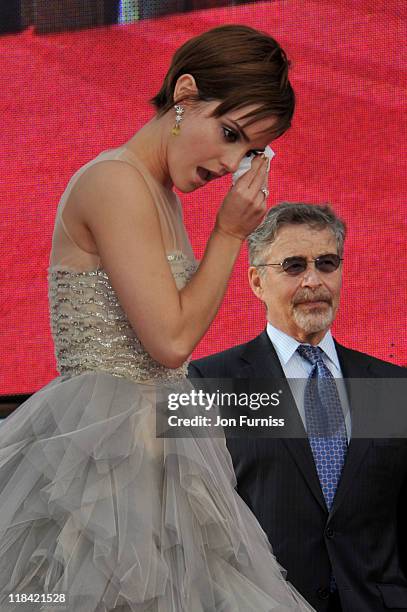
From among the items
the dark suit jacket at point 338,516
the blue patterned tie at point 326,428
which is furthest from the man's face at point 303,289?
the dark suit jacket at point 338,516

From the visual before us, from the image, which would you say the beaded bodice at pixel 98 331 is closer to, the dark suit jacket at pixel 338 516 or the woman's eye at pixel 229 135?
the woman's eye at pixel 229 135

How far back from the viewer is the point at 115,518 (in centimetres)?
132

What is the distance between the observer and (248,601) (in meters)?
1.33

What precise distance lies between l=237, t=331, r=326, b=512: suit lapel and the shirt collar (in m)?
0.02

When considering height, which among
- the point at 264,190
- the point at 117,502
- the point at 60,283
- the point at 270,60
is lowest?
the point at 117,502

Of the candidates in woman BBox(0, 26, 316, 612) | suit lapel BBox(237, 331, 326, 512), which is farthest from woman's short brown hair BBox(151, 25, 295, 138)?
suit lapel BBox(237, 331, 326, 512)

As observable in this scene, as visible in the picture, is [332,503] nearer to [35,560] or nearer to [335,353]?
[335,353]

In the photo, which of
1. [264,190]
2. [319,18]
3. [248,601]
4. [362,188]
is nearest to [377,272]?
[362,188]

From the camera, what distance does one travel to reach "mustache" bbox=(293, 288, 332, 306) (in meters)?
2.59

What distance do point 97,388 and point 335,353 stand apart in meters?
1.27

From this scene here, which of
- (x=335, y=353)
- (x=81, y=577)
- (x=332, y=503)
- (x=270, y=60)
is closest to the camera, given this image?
(x=81, y=577)

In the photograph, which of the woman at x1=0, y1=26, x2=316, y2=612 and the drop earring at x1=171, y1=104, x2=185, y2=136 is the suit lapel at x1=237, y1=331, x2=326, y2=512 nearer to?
the woman at x1=0, y1=26, x2=316, y2=612

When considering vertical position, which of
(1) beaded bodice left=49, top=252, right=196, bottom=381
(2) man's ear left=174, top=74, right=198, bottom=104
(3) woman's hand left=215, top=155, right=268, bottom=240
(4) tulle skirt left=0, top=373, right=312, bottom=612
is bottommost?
(4) tulle skirt left=0, top=373, right=312, bottom=612

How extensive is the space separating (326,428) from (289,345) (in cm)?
26
